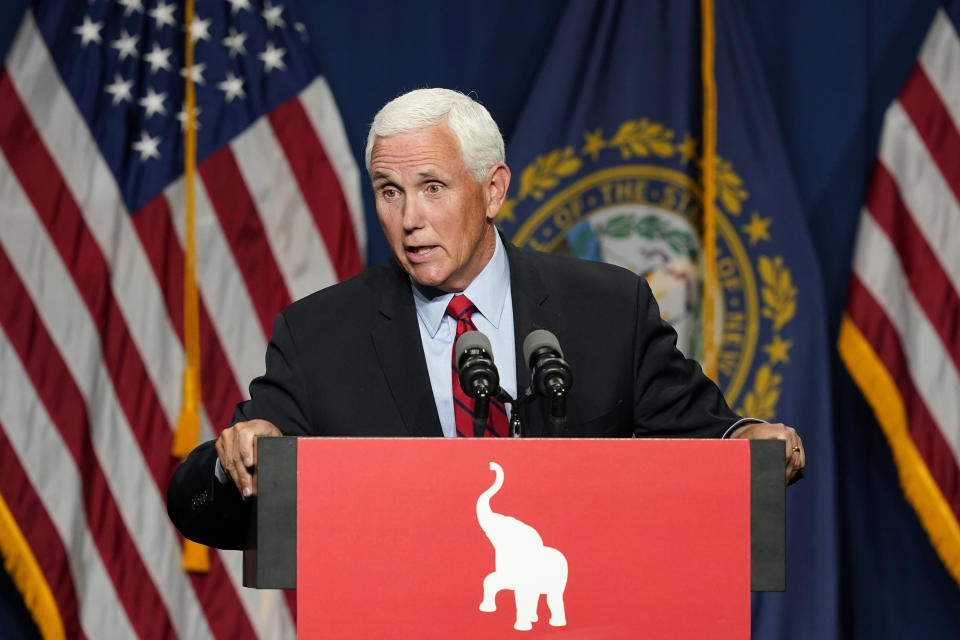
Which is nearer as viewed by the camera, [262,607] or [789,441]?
[789,441]

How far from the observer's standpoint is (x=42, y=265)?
396 centimetres

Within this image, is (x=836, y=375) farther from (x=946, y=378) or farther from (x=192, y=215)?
(x=192, y=215)

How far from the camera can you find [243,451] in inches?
67.2

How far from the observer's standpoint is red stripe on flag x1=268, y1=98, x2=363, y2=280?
4.07m

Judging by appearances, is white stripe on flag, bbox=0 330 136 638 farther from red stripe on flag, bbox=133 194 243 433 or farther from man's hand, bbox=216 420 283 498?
man's hand, bbox=216 420 283 498

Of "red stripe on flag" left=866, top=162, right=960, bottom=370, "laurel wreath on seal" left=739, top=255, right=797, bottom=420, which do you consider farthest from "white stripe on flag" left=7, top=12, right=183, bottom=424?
"red stripe on flag" left=866, top=162, right=960, bottom=370

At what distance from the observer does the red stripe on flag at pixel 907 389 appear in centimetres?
391

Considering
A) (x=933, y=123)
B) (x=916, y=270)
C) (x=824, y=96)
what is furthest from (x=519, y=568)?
(x=824, y=96)

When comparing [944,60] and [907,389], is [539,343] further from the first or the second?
[944,60]

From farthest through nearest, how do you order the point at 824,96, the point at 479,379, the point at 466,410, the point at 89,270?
the point at 824,96, the point at 89,270, the point at 466,410, the point at 479,379

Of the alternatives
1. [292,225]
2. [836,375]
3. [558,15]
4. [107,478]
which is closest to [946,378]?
[836,375]

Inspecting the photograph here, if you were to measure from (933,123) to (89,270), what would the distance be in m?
2.90

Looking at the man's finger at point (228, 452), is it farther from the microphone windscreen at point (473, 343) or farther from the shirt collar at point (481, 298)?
the shirt collar at point (481, 298)

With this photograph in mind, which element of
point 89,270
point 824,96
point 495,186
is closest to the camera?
point 495,186
